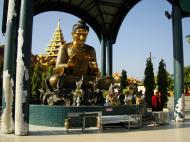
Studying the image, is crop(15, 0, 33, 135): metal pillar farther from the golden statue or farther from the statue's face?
the statue's face

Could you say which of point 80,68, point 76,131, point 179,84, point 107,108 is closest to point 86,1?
point 80,68

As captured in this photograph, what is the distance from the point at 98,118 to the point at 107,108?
3.49 feet

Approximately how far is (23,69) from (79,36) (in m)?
5.56

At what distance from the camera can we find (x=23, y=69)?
10.2m

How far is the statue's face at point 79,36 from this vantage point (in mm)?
15234

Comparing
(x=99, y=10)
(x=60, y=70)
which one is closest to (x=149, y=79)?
(x=99, y=10)

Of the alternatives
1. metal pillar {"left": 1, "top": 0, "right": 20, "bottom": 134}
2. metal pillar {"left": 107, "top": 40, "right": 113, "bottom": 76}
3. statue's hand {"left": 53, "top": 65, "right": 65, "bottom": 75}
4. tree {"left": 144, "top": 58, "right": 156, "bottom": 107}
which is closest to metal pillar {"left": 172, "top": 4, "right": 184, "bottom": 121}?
statue's hand {"left": 53, "top": 65, "right": 65, "bottom": 75}

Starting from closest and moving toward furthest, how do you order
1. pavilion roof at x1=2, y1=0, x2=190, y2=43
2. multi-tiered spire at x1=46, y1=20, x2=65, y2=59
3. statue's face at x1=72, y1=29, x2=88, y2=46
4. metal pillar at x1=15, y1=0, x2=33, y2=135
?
1. metal pillar at x1=15, y1=0, x2=33, y2=135
2. statue's face at x1=72, y1=29, x2=88, y2=46
3. pavilion roof at x1=2, y1=0, x2=190, y2=43
4. multi-tiered spire at x1=46, y1=20, x2=65, y2=59

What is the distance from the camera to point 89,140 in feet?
29.9

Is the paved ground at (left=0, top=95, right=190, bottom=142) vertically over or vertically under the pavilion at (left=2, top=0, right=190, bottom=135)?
under

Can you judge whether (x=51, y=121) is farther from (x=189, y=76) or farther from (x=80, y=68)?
(x=189, y=76)

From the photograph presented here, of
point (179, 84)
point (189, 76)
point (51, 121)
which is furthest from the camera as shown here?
point (189, 76)

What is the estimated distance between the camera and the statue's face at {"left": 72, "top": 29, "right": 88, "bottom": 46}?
15234 millimetres

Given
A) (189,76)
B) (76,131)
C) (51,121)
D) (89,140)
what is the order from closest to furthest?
(89,140) < (76,131) < (51,121) < (189,76)
